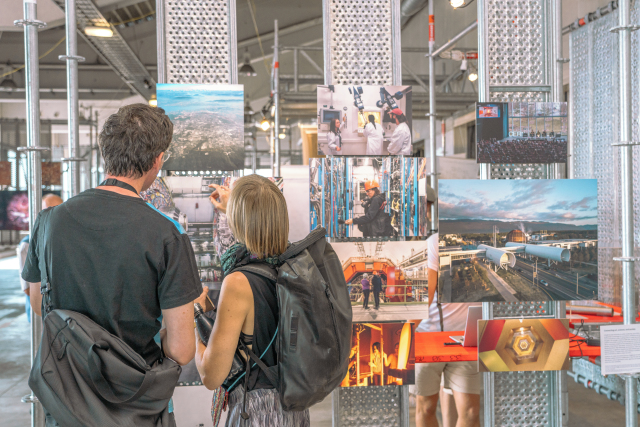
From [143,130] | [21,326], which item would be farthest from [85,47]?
[143,130]

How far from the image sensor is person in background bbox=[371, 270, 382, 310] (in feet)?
8.13

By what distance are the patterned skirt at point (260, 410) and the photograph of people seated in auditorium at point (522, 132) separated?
157 centimetres

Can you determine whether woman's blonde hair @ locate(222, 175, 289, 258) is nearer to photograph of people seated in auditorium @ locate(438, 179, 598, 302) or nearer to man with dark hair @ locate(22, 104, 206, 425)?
man with dark hair @ locate(22, 104, 206, 425)

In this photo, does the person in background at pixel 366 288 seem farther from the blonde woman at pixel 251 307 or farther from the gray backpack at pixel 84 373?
the gray backpack at pixel 84 373

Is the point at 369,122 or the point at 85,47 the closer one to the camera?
the point at 369,122

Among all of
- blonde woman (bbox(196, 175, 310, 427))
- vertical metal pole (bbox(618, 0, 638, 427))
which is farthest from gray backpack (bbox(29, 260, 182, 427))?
vertical metal pole (bbox(618, 0, 638, 427))

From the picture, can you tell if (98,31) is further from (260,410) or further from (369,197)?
(260,410)

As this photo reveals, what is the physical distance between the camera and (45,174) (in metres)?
10.6

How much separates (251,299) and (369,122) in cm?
125

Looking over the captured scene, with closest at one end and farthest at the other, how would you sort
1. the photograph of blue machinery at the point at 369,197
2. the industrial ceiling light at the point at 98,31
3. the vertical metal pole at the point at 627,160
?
the vertical metal pole at the point at 627,160, the photograph of blue machinery at the point at 369,197, the industrial ceiling light at the point at 98,31

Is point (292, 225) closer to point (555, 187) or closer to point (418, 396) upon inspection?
point (555, 187)

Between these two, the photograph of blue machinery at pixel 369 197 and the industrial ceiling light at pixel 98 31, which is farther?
the industrial ceiling light at pixel 98 31

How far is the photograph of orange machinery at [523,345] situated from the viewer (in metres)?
2.54

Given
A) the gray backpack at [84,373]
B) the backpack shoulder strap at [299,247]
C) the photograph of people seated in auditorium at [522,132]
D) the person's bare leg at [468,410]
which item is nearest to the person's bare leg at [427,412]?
the person's bare leg at [468,410]
